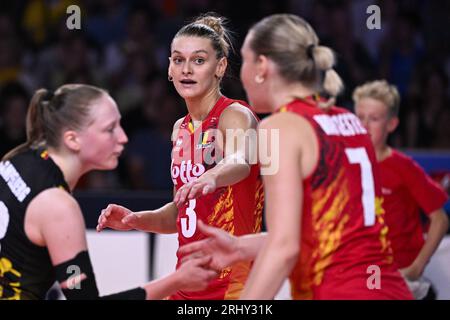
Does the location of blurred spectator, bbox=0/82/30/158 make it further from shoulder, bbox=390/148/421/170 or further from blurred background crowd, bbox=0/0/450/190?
shoulder, bbox=390/148/421/170

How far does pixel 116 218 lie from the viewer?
4.14m

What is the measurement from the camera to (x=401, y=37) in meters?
8.60

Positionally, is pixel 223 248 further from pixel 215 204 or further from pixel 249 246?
pixel 215 204

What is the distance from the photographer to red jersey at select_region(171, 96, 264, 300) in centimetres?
424

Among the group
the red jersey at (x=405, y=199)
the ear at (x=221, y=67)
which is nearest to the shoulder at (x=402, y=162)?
the red jersey at (x=405, y=199)

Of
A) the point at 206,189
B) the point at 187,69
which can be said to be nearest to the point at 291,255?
the point at 206,189

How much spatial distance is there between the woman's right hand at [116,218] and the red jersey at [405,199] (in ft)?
6.53

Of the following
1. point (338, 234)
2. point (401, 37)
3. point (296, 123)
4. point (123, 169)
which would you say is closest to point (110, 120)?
point (296, 123)

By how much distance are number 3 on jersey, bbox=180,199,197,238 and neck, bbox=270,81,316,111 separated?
3.92 feet

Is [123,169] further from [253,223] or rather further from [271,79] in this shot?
[271,79]

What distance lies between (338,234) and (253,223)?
1.25m

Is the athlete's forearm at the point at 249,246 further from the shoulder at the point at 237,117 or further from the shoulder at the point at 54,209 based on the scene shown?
the shoulder at the point at 237,117

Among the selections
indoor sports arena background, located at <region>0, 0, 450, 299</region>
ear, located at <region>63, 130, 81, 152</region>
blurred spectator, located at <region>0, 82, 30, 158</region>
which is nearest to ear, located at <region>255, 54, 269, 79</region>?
ear, located at <region>63, 130, 81, 152</region>

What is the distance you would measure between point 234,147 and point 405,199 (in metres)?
1.83
